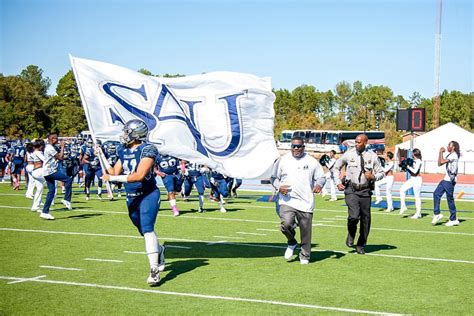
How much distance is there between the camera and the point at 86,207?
2014cm

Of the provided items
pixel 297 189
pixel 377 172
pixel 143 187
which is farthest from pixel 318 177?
pixel 143 187

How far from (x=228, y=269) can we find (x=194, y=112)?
9.68 feet

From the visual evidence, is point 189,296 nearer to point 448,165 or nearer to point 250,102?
point 250,102

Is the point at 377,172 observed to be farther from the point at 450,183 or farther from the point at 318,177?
the point at 450,183

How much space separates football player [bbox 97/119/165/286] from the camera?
8.94 metres

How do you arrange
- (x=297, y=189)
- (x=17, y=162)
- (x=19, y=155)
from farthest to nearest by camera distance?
(x=19, y=155) < (x=17, y=162) < (x=297, y=189)

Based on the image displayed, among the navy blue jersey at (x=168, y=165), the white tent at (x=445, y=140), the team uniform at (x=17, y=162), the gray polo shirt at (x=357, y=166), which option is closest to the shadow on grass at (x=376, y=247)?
the gray polo shirt at (x=357, y=166)

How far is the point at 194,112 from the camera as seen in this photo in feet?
39.0

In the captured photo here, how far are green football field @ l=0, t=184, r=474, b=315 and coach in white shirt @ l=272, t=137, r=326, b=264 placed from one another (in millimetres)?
436

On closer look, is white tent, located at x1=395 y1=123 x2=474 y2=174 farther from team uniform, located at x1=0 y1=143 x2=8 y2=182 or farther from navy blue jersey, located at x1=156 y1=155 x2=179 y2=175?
navy blue jersey, located at x1=156 y1=155 x2=179 y2=175

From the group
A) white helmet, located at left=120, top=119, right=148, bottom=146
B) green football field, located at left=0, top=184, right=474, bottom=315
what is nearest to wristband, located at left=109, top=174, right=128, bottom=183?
white helmet, located at left=120, top=119, right=148, bottom=146

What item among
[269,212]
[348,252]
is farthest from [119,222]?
[348,252]

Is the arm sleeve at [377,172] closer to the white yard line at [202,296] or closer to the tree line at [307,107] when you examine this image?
the white yard line at [202,296]

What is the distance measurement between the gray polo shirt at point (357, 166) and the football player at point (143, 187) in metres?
3.96
